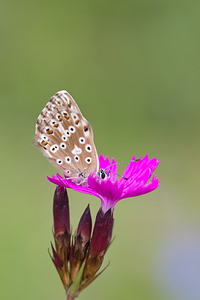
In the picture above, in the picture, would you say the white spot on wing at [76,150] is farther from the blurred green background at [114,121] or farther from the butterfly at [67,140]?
the blurred green background at [114,121]

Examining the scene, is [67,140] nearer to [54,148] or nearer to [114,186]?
[54,148]

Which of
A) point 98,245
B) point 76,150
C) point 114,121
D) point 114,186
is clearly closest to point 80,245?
point 98,245

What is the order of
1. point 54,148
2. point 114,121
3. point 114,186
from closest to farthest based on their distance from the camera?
point 114,186
point 54,148
point 114,121

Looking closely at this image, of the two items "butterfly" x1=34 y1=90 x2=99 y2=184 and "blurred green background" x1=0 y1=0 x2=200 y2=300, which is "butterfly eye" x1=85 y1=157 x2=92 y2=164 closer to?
"butterfly" x1=34 y1=90 x2=99 y2=184

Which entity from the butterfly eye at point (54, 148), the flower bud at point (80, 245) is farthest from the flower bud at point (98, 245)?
the butterfly eye at point (54, 148)

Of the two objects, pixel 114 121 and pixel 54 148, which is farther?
pixel 114 121
